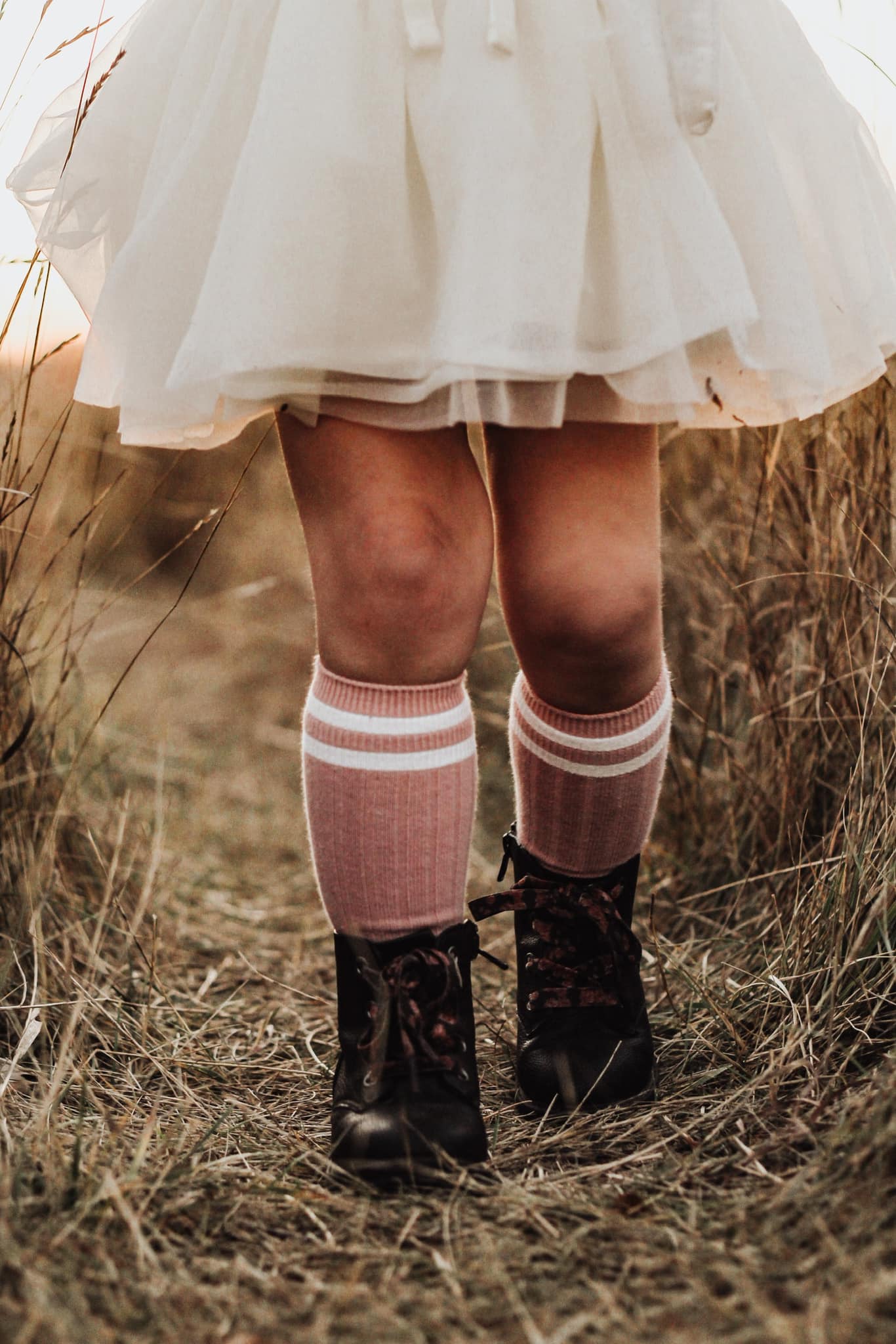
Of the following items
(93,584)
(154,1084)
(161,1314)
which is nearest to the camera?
(161,1314)

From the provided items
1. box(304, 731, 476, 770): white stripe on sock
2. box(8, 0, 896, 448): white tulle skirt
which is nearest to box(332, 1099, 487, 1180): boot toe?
box(304, 731, 476, 770): white stripe on sock

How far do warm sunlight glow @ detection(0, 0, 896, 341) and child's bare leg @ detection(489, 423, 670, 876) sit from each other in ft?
1.58

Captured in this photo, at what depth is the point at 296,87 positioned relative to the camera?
687mm

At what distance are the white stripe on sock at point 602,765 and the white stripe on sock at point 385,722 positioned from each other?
15 centimetres

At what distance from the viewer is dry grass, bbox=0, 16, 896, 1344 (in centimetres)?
57

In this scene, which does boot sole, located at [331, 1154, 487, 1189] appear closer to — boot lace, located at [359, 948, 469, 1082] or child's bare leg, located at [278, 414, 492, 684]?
boot lace, located at [359, 948, 469, 1082]

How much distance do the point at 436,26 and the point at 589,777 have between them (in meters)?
0.52

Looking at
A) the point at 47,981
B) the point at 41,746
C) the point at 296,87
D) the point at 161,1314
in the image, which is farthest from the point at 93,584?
the point at 161,1314

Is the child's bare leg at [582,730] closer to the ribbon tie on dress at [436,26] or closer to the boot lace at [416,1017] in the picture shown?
the boot lace at [416,1017]

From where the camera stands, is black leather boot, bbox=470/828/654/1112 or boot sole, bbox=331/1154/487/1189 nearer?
boot sole, bbox=331/1154/487/1189

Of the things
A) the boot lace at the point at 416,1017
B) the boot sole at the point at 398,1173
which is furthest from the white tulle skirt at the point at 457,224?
the boot sole at the point at 398,1173

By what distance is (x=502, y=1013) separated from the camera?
3.68 feet

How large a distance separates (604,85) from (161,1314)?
0.71 meters

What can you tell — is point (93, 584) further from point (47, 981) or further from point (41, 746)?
point (47, 981)
